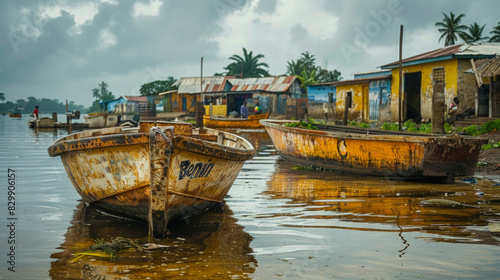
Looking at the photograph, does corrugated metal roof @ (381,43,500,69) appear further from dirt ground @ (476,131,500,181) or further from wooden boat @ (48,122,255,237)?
wooden boat @ (48,122,255,237)

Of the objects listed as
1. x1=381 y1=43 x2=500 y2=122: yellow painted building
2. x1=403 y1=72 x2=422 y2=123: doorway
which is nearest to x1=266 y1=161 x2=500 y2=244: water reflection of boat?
x1=381 y1=43 x2=500 y2=122: yellow painted building

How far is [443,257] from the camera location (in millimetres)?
4645

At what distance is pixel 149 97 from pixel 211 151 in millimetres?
49893

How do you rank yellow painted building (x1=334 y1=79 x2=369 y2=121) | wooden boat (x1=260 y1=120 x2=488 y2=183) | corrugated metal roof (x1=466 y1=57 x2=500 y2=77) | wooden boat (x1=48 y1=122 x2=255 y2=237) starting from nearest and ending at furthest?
wooden boat (x1=48 y1=122 x2=255 y2=237) → wooden boat (x1=260 y1=120 x2=488 y2=183) → corrugated metal roof (x1=466 y1=57 x2=500 y2=77) → yellow painted building (x1=334 y1=79 x2=369 y2=121)

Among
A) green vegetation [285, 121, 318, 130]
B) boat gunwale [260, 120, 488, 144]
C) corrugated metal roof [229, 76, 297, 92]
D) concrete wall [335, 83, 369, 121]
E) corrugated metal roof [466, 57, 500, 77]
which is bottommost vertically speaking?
boat gunwale [260, 120, 488, 144]

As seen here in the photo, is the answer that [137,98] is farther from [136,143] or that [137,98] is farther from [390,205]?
[136,143]

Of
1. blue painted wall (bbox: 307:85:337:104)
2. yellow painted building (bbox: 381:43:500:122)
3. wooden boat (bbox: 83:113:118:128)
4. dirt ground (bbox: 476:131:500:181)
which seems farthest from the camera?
blue painted wall (bbox: 307:85:337:104)

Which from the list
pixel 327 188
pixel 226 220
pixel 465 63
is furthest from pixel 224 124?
pixel 226 220

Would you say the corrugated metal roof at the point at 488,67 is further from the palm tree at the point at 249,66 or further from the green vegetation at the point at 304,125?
the palm tree at the point at 249,66

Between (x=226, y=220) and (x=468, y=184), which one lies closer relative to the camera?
(x=226, y=220)

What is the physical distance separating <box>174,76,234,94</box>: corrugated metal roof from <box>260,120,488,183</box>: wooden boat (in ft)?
108

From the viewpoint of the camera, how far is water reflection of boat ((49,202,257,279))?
4.30 meters

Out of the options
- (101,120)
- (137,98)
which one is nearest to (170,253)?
(101,120)

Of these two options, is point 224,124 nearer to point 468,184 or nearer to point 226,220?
point 468,184
